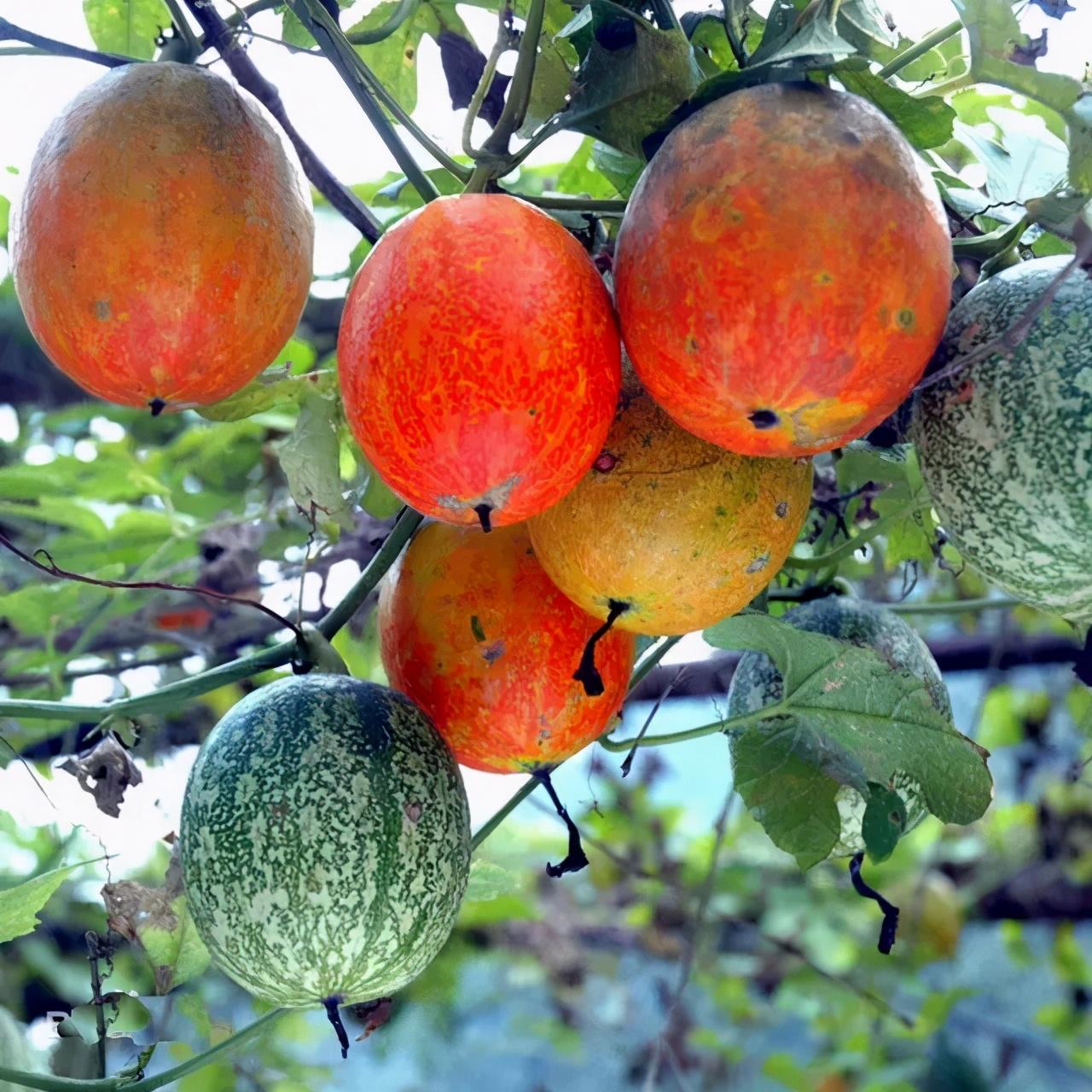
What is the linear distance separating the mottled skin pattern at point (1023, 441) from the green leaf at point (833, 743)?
197 mm

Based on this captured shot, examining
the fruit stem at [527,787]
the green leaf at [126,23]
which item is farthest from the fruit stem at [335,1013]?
the green leaf at [126,23]

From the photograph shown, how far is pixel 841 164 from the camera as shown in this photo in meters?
0.66

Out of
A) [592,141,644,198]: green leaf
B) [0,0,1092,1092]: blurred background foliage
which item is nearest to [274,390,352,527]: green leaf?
[0,0,1092,1092]: blurred background foliage

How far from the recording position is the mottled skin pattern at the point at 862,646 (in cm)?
104

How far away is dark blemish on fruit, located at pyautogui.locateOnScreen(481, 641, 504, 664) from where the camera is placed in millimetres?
973

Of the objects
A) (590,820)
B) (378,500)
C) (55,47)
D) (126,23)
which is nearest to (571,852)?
(378,500)

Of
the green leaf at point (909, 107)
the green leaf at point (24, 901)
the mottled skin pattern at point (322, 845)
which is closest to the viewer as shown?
the green leaf at point (909, 107)

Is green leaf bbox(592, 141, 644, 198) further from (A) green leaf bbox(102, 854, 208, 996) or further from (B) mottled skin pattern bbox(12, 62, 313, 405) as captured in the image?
(A) green leaf bbox(102, 854, 208, 996)

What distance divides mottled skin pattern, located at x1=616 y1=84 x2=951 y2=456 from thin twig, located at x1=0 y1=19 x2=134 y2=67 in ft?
1.67

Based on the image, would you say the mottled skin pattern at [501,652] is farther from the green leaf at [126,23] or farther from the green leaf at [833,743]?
the green leaf at [126,23]

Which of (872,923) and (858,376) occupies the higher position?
(858,376)

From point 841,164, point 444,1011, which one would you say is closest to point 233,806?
point 841,164

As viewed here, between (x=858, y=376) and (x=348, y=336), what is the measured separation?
0.29 meters

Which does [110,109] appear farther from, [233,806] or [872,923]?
[872,923]
